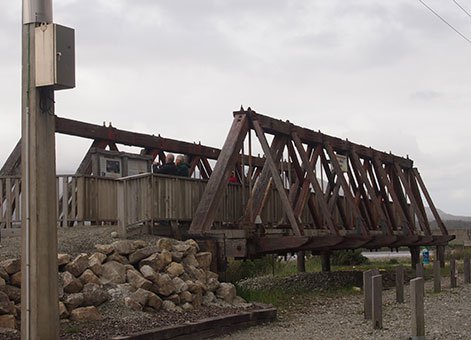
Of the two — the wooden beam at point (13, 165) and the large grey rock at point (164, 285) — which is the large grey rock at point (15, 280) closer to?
the large grey rock at point (164, 285)

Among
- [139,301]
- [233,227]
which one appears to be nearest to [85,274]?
[139,301]

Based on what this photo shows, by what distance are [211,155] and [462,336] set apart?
49.3 ft

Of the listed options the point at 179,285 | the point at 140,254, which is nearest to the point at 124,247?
the point at 140,254

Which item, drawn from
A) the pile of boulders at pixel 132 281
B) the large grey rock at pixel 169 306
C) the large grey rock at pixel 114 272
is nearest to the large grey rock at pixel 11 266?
the pile of boulders at pixel 132 281

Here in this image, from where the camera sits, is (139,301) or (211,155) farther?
(211,155)

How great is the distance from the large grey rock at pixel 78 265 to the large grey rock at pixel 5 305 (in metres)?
1.68

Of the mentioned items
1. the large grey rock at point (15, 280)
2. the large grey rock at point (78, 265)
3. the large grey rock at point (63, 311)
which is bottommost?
the large grey rock at point (63, 311)

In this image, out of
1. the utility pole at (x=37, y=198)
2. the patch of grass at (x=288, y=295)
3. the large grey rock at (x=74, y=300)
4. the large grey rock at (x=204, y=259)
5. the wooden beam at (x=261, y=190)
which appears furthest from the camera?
the wooden beam at (x=261, y=190)

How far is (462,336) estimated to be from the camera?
13016 millimetres

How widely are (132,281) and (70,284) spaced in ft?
4.82

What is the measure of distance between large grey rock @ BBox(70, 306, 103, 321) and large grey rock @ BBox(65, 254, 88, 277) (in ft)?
2.96

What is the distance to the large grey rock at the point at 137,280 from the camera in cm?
1277

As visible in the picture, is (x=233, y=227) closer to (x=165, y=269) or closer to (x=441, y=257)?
(x=165, y=269)

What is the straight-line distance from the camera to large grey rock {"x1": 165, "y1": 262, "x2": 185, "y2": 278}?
13.7m
